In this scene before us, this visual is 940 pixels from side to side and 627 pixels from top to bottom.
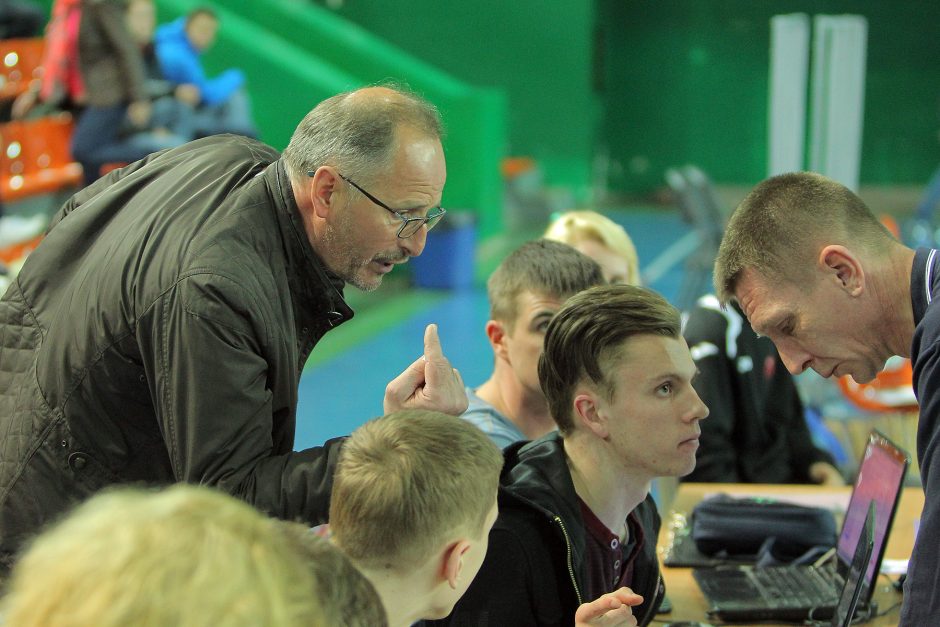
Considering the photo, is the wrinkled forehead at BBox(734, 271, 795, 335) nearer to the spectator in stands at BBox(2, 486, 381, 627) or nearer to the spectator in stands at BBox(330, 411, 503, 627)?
the spectator in stands at BBox(330, 411, 503, 627)

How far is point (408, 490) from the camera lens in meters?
1.66

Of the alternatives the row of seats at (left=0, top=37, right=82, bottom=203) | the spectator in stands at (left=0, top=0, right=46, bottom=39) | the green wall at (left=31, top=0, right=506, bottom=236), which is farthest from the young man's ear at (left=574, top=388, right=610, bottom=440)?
the spectator in stands at (left=0, top=0, right=46, bottom=39)

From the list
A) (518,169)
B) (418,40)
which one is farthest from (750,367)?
(418,40)

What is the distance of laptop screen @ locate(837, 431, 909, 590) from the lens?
2.33 metres

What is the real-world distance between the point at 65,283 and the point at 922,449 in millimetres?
1635

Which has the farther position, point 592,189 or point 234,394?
point 592,189

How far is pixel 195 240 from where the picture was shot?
2029 millimetres

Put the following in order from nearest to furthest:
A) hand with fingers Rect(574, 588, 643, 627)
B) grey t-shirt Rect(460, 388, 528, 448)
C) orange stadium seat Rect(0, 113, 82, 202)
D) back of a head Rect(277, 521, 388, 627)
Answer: back of a head Rect(277, 521, 388, 627), hand with fingers Rect(574, 588, 643, 627), grey t-shirt Rect(460, 388, 528, 448), orange stadium seat Rect(0, 113, 82, 202)

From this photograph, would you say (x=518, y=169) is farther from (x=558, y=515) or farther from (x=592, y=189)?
(x=558, y=515)

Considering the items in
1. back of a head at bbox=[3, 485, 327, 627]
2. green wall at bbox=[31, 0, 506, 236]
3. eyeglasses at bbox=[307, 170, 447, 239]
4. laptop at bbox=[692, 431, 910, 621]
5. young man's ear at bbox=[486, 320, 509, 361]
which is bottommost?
green wall at bbox=[31, 0, 506, 236]

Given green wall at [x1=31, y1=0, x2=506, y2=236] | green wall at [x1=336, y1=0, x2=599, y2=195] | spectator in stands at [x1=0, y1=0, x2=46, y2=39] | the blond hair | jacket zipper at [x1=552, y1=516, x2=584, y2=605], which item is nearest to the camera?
jacket zipper at [x1=552, y1=516, x2=584, y2=605]

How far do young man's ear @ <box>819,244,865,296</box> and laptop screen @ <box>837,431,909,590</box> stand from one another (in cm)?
56

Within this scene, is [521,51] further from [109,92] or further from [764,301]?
[764,301]

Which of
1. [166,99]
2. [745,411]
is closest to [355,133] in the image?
[745,411]
